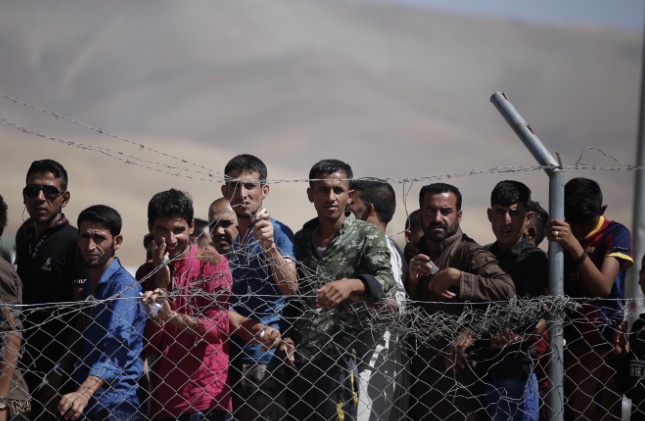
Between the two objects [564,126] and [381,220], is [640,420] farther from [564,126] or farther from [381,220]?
[564,126]

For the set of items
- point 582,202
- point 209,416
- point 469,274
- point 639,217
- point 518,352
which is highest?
point 639,217

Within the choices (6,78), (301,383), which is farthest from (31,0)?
(301,383)

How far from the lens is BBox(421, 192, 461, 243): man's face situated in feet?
15.1

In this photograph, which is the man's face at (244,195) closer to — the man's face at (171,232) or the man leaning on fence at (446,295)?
the man's face at (171,232)

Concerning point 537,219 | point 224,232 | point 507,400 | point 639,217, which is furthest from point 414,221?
point 639,217

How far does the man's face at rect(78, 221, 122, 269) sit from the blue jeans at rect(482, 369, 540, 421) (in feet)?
7.13

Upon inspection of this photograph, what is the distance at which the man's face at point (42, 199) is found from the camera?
5.30 metres

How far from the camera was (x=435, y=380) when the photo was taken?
435cm

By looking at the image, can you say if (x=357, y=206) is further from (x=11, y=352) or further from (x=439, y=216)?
(x=11, y=352)

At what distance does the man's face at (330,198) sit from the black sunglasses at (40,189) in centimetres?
175

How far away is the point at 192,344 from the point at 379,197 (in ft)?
5.29

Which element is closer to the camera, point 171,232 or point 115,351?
point 115,351

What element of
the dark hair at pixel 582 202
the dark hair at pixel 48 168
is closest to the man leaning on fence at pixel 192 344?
the dark hair at pixel 48 168

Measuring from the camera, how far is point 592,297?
4.32m
